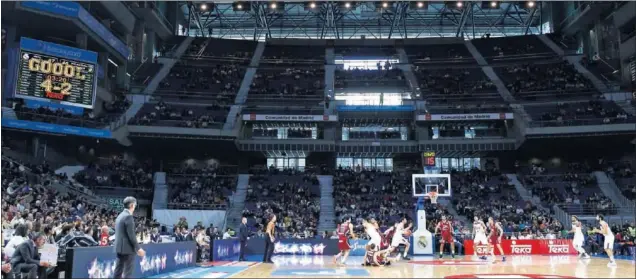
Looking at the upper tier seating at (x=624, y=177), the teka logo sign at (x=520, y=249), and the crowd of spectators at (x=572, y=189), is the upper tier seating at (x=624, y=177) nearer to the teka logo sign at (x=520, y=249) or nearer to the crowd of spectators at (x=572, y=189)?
the crowd of spectators at (x=572, y=189)

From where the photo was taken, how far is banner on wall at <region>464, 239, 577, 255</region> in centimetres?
2633

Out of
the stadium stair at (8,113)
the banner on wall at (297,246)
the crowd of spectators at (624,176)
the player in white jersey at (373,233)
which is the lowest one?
the banner on wall at (297,246)

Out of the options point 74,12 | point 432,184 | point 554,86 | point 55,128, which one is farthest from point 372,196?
point 74,12

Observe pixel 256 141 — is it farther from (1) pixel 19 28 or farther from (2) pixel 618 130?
(2) pixel 618 130

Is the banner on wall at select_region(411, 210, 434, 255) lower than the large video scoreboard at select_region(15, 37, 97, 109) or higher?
lower

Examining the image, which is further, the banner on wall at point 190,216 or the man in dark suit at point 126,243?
the banner on wall at point 190,216

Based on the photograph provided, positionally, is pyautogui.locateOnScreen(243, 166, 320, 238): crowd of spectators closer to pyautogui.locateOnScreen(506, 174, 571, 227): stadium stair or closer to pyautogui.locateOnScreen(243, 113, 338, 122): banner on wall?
pyautogui.locateOnScreen(243, 113, 338, 122): banner on wall

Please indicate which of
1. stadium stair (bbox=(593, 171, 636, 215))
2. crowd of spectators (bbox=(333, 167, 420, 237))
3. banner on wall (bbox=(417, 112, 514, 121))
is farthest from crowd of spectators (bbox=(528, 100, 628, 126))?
crowd of spectators (bbox=(333, 167, 420, 237))

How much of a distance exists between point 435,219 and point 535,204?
10552 millimetres

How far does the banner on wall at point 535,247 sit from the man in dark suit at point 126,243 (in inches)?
788

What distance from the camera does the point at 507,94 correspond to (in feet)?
156

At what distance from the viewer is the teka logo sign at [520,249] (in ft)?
86.4

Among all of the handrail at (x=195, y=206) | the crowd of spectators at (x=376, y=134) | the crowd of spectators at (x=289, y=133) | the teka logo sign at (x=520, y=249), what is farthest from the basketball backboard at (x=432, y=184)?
the crowd of spectators at (x=289, y=133)

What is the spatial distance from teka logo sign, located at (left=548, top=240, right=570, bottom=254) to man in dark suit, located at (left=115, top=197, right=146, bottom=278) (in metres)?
22.8
